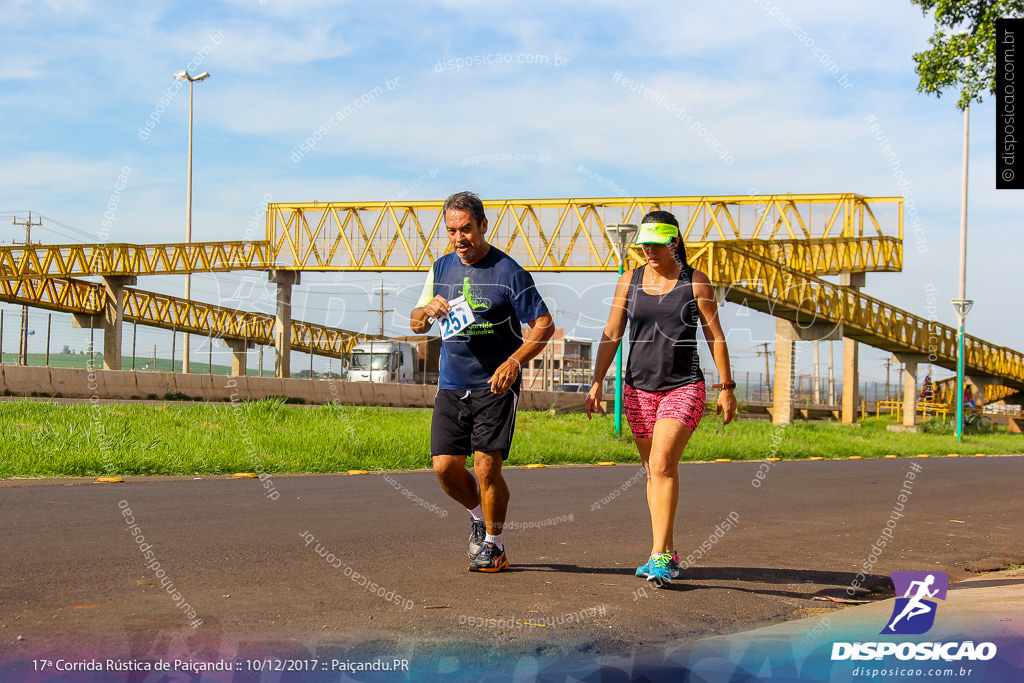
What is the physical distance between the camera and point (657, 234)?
20.2 ft

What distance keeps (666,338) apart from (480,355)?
1104 millimetres

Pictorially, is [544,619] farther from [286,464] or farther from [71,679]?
[286,464]

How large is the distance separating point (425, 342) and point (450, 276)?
49428 millimetres

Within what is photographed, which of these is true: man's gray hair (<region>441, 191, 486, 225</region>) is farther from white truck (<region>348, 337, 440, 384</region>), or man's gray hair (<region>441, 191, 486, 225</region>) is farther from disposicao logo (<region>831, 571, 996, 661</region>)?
white truck (<region>348, 337, 440, 384</region>)

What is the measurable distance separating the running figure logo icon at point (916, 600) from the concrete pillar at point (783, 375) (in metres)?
31.3

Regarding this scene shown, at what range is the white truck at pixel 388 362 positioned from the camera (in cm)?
5200

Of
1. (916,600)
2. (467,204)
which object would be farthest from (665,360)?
(916,600)

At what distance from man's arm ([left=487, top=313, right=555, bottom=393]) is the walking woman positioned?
0.44m

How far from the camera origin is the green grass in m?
11.3

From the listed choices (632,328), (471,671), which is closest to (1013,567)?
(632,328)

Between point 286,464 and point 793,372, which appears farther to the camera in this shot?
point 793,372

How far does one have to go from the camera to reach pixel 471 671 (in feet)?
12.8

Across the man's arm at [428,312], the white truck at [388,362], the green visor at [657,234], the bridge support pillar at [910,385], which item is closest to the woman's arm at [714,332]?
the green visor at [657,234]

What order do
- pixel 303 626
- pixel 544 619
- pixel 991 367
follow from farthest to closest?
pixel 991 367, pixel 544 619, pixel 303 626
